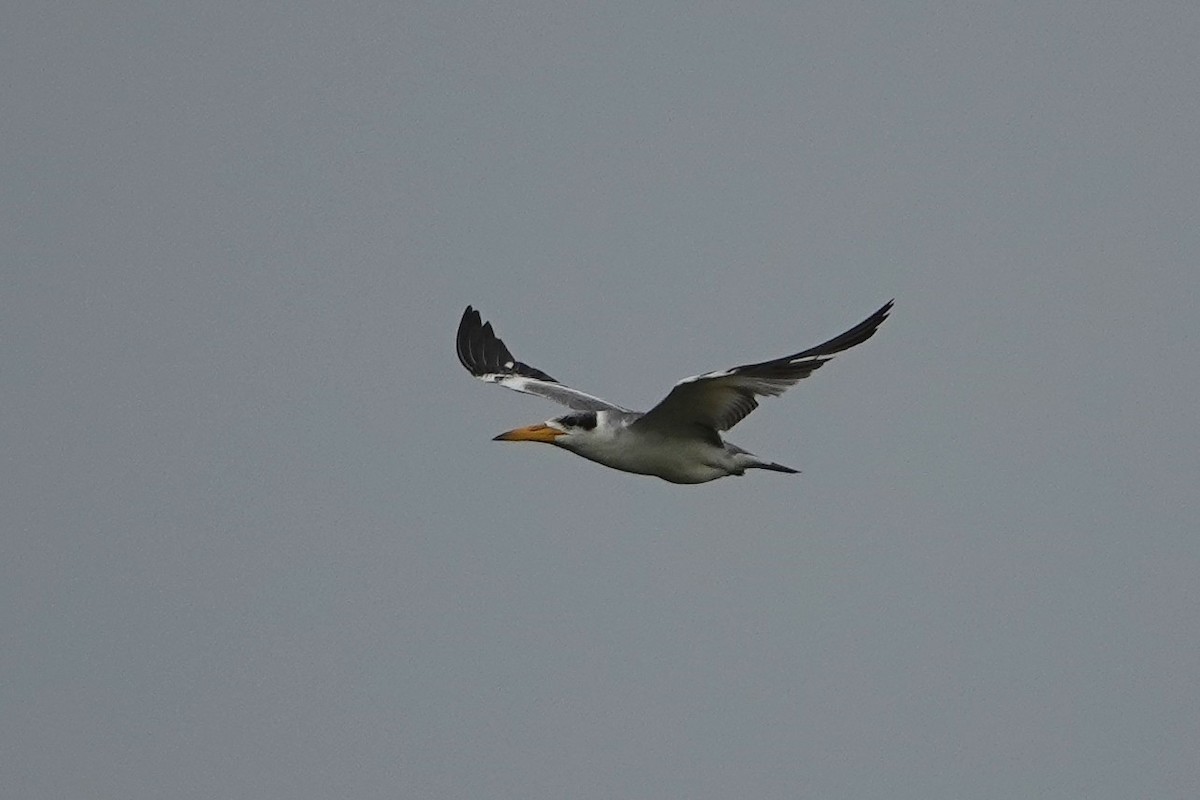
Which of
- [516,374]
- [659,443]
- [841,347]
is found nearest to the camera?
[841,347]

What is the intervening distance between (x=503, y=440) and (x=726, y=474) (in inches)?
93.0

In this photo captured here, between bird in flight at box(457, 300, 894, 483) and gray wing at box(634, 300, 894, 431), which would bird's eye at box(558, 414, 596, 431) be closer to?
bird in flight at box(457, 300, 894, 483)

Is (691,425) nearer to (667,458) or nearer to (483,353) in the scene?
(667,458)

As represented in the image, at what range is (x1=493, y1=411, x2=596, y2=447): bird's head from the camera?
1878cm

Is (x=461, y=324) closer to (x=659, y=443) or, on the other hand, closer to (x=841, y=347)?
(x=659, y=443)

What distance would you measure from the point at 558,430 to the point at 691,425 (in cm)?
144

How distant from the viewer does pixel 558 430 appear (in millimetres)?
18969

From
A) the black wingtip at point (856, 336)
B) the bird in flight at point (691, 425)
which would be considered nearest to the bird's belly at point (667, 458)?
the bird in flight at point (691, 425)

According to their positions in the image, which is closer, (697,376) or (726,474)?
(697,376)

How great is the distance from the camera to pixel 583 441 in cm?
1880

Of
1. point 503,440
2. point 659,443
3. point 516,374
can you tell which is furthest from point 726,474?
point 516,374

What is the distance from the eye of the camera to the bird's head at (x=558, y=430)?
18781 millimetres

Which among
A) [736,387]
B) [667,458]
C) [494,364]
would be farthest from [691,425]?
[494,364]

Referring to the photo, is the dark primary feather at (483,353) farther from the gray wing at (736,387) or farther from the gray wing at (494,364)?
the gray wing at (736,387)
